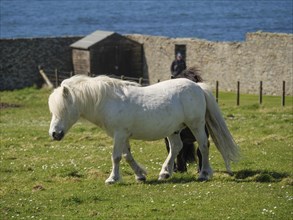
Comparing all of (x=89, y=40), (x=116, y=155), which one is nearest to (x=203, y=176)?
(x=116, y=155)

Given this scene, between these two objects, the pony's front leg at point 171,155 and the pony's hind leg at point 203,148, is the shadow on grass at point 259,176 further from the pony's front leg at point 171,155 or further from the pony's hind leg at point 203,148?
the pony's front leg at point 171,155

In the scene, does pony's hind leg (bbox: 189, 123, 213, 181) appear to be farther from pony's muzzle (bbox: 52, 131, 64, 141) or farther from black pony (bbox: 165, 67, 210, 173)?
pony's muzzle (bbox: 52, 131, 64, 141)

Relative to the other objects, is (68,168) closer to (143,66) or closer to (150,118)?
(150,118)

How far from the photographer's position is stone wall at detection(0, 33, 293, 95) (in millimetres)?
38428

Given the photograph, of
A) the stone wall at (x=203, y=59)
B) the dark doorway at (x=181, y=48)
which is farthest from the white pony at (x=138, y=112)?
the dark doorway at (x=181, y=48)

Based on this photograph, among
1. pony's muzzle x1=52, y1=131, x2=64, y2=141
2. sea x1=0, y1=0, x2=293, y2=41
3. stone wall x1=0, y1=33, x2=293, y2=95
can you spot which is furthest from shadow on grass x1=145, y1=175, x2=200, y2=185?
sea x1=0, y1=0, x2=293, y2=41

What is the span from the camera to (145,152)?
20.4m

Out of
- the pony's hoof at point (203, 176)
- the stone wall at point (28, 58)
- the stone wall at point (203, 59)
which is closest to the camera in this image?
the pony's hoof at point (203, 176)

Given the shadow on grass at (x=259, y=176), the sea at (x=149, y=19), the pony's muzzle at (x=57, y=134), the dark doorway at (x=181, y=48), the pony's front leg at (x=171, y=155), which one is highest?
the pony's muzzle at (x=57, y=134)

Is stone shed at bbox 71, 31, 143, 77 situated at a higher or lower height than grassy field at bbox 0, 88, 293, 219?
lower

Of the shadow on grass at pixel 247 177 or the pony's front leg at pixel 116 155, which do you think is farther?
the shadow on grass at pixel 247 177

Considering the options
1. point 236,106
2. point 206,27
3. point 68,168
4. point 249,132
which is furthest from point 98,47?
point 206,27

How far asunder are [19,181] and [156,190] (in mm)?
3325

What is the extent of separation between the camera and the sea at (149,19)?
348ft
